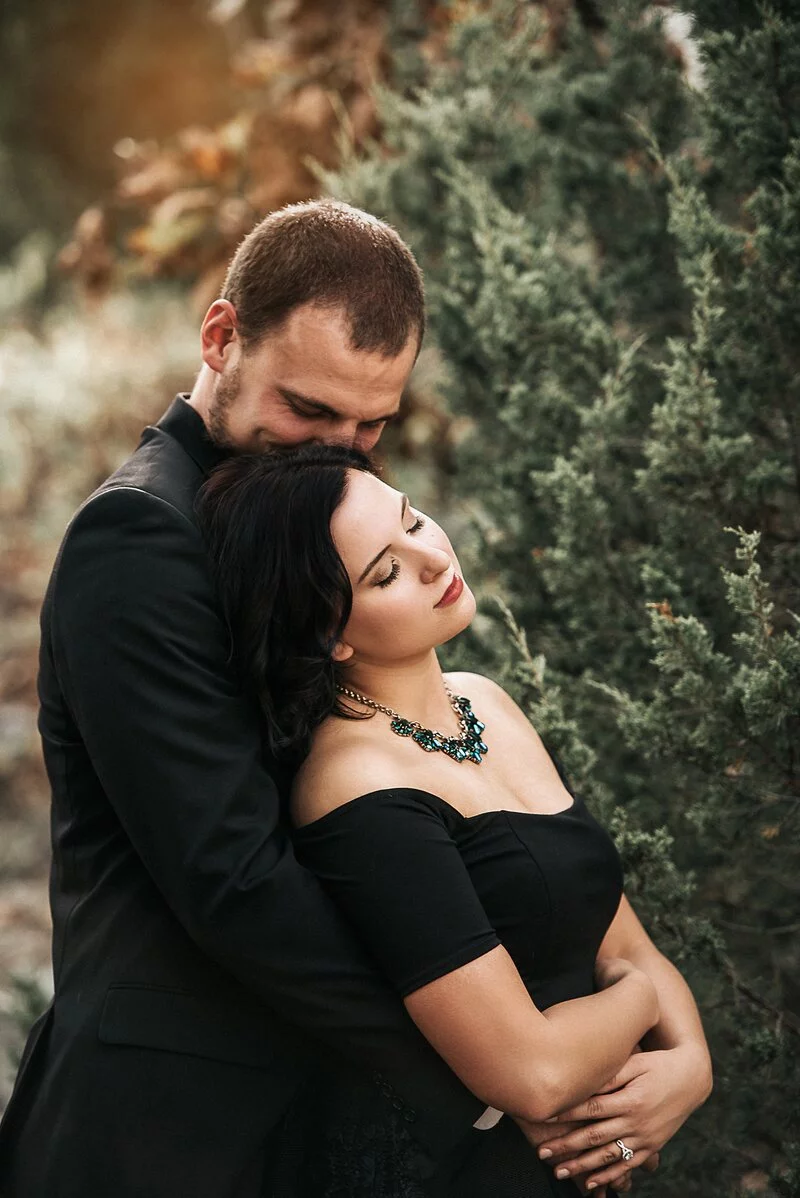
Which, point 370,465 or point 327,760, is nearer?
point 327,760

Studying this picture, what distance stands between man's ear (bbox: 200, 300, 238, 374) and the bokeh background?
2.92 ft

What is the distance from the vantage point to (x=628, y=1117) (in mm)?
2023

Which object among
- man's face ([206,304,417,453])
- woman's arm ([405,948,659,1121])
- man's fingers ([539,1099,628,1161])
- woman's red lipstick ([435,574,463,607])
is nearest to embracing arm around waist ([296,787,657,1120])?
woman's arm ([405,948,659,1121])

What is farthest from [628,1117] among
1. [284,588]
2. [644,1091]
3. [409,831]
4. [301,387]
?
[301,387]

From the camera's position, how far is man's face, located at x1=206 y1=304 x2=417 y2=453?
7.52 ft

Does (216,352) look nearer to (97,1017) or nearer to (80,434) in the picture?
(97,1017)

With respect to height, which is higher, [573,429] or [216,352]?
[216,352]

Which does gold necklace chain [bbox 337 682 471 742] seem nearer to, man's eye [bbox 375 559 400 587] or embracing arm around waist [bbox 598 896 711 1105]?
man's eye [bbox 375 559 400 587]

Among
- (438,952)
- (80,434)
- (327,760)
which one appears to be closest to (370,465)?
(327,760)

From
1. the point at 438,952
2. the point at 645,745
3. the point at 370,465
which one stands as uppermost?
the point at 370,465

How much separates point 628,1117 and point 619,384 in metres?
1.96

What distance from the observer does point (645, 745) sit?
112 inches

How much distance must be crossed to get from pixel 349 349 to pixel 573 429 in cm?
146

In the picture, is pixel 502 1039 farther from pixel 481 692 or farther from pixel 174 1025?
pixel 481 692
